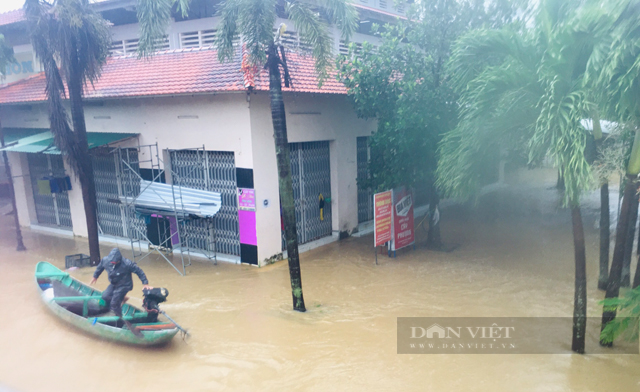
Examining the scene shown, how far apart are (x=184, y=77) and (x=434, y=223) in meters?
7.81

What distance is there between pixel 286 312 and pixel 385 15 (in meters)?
12.3

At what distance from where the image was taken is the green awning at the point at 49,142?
40.0 feet

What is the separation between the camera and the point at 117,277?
24.5ft

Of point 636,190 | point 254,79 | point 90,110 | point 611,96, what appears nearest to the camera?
point 611,96

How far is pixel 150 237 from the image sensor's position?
12742 mm

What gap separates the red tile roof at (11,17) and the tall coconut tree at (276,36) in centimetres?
1142

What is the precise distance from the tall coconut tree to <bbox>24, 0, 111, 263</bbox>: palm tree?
2398 mm

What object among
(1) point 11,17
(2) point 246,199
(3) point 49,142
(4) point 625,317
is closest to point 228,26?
(2) point 246,199

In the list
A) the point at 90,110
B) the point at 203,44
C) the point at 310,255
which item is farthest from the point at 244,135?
the point at 90,110

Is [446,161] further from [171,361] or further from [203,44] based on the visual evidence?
[203,44]

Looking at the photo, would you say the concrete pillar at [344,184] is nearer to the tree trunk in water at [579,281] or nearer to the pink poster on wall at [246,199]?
the pink poster on wall at [246,199]

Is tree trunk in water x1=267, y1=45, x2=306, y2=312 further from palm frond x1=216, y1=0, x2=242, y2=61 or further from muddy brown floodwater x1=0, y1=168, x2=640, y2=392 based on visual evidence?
palm frond x1=216, y1=0, x2=242, y2=61

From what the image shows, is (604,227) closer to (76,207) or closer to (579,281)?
(579,281)

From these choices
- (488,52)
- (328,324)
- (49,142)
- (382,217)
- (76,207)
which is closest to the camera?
(488,52)
